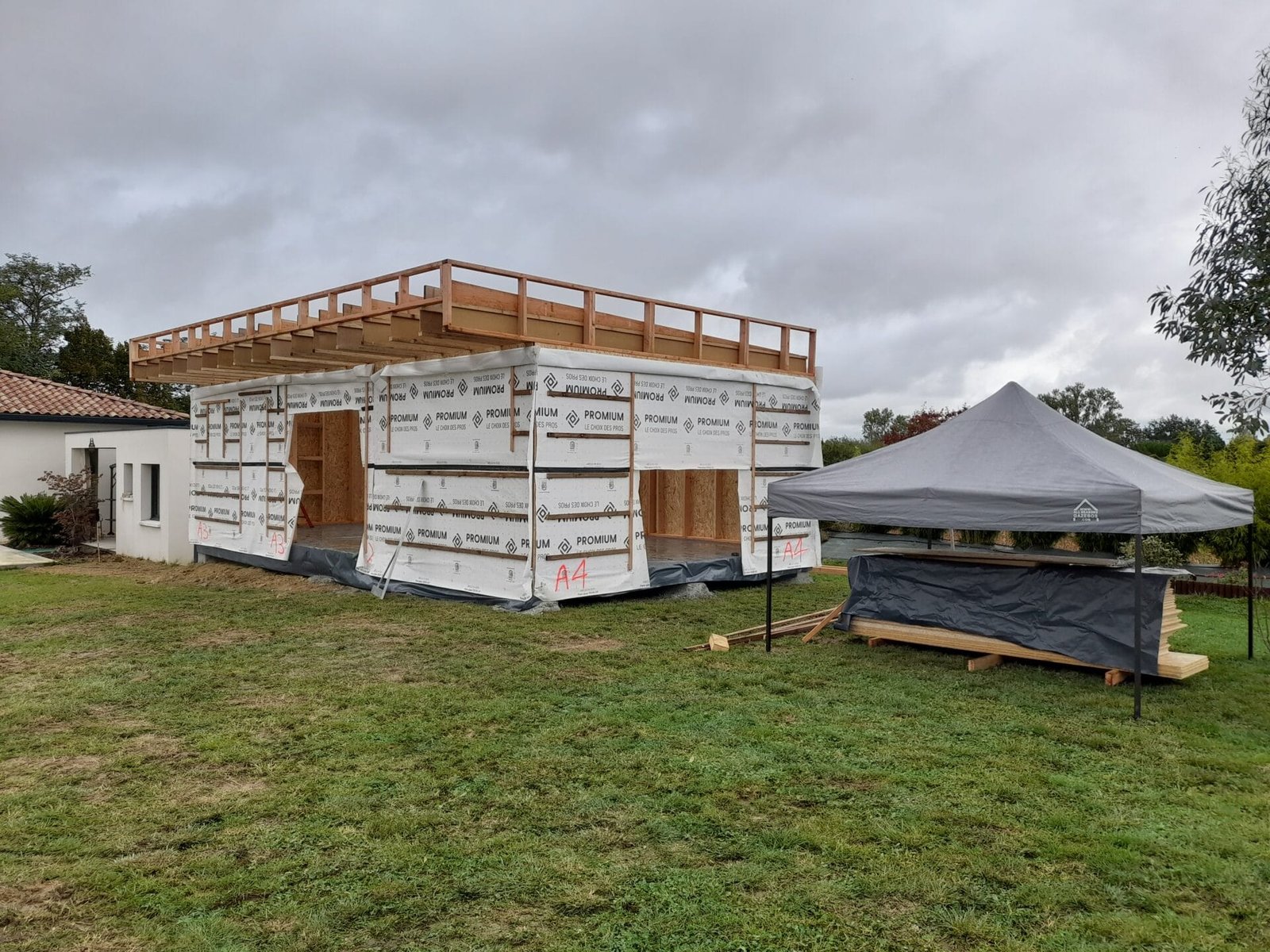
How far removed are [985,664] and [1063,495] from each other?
1831mm

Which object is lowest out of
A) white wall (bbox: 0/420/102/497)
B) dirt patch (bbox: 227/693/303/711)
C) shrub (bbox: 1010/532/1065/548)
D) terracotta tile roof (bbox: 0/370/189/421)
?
dirt patch (bbox: 227/693/303/711)

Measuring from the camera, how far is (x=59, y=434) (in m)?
22.5

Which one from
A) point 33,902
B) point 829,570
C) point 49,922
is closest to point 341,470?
point 829,570

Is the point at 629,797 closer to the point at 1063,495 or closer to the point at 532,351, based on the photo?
the point at 1063,495

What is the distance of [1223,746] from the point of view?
5.74m

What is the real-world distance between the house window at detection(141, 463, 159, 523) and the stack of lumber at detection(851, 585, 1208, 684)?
14.9m

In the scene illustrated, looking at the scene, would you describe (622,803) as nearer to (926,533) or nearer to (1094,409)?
(926,533)

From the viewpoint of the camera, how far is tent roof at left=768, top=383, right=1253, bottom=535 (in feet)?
22.4

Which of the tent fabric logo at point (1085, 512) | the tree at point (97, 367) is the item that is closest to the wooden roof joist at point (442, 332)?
the tent fabric logo at point (1085, 512)

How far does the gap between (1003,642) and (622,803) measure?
15.5ft

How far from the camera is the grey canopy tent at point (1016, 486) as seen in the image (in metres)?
6.77

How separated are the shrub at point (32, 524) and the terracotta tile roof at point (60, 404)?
9.18 ft

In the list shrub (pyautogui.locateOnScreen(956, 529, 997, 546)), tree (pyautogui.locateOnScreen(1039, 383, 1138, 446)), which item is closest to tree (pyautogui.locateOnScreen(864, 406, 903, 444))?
tree (pyautogui.locateOnScreen(1039, 383, 1138, 446))

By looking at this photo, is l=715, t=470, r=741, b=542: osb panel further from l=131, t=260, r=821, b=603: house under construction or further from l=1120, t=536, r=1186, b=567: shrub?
l=1120, t=536, r=1186, b=567: shrub
